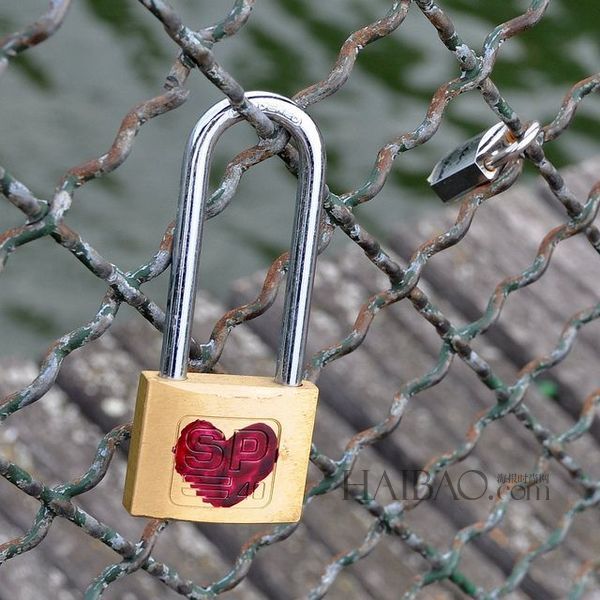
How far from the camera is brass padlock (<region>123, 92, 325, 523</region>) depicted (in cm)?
88

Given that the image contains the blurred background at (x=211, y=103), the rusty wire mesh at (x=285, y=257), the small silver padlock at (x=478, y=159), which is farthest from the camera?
the blurred background at (x=211, y=103)

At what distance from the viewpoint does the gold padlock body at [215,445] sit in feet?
2.89

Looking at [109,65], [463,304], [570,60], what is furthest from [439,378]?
[570,60]

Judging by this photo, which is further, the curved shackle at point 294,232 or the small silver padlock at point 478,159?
the small silver padlock at point 478,159

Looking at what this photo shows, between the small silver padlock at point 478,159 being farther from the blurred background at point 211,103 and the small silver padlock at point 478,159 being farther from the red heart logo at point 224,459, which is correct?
the blurred background at point 211,103

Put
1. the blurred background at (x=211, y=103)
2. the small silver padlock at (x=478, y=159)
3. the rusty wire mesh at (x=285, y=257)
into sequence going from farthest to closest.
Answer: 1. the blurred background at (x=211, y=103)
2. the small silver padlock at (x=478, y=159)
3. the rusty wire mesh at (x=285, y=257)

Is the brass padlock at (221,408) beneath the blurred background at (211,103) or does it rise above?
beneath

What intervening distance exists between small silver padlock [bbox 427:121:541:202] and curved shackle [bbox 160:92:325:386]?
0.82 ft

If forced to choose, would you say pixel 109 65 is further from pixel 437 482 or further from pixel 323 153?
pixel 323 153

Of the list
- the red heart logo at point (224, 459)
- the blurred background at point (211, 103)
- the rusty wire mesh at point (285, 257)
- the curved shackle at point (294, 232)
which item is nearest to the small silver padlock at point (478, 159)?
the rusty wire mesh at point (285, 257)

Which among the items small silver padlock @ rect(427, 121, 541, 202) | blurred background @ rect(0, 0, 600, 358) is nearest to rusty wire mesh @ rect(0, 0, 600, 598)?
small silver padlock @ rect(427, 121, 541, 202)

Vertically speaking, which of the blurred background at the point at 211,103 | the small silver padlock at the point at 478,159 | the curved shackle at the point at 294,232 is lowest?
the curved shackle at the point at 294,232

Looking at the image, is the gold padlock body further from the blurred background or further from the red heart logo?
the blurred background

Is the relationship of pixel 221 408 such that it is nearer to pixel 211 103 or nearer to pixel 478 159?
pixel 478 159
